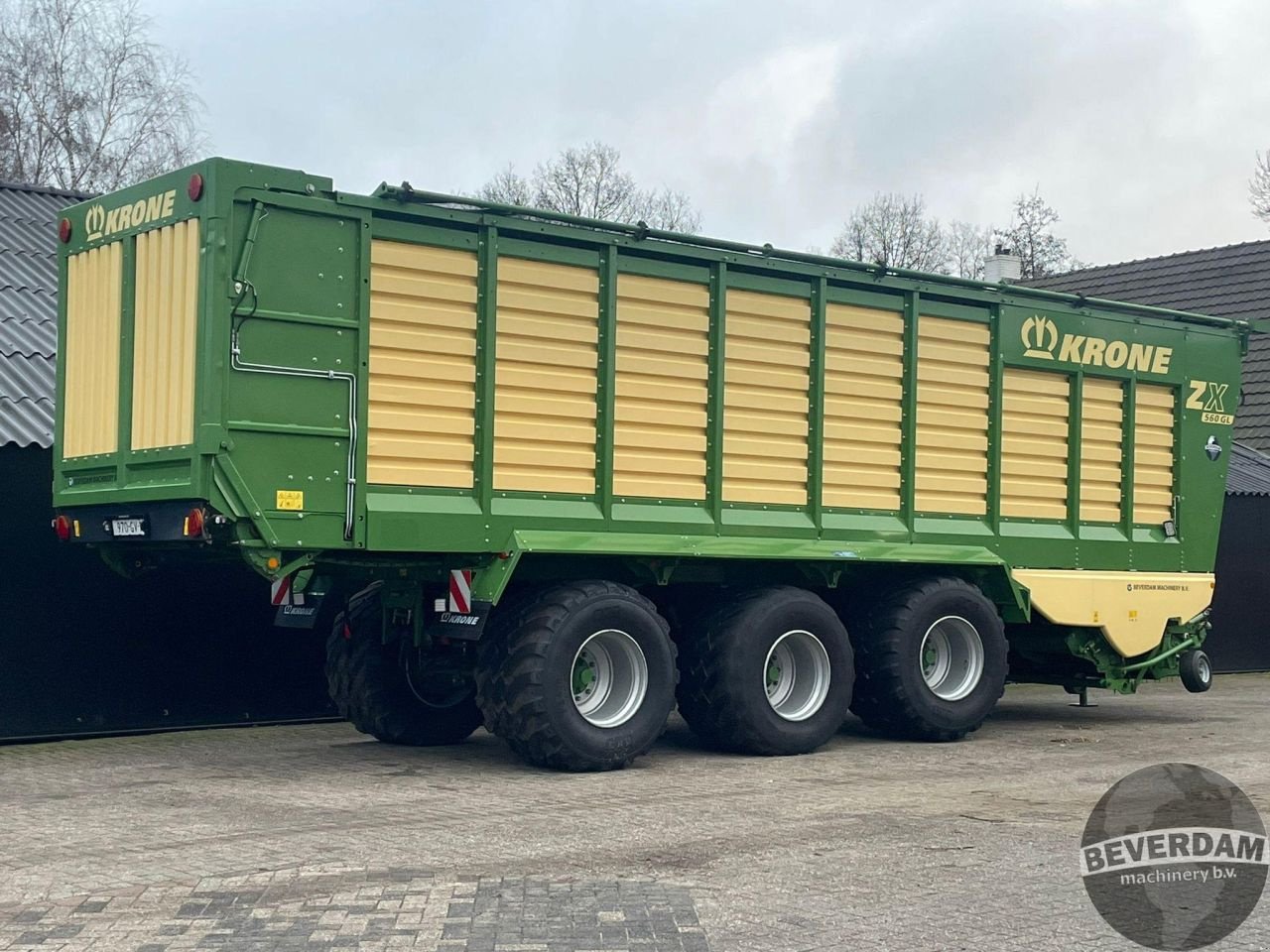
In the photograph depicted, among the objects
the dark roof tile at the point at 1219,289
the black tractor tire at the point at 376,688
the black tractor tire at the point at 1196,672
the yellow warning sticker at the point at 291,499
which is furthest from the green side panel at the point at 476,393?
the dark roof tile at the point at 1219,289

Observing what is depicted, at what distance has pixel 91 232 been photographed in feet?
37.2

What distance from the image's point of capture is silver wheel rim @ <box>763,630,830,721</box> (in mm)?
12086

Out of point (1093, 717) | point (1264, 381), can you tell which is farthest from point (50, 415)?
point (1264, 381)

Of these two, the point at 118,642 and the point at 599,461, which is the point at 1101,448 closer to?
the point at 599,461

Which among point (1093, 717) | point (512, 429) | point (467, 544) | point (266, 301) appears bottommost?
point (1093, 717)

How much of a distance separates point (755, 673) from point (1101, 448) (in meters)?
4.33

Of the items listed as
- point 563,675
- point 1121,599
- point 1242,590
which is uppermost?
point 1121,599

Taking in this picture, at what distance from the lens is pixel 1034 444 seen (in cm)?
1384

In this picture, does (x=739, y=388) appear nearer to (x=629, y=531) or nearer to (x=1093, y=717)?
(x=629, y=531)

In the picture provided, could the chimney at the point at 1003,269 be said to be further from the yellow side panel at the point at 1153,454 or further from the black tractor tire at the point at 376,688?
the black tractor tire at the point at 376,688

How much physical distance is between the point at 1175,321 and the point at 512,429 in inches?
275

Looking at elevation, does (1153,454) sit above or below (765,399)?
below

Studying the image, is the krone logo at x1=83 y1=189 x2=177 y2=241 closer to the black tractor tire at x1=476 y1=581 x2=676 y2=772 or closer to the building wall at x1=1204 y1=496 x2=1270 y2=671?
the black tractor tire at x1=476 y1=581 x2=676 y2=772

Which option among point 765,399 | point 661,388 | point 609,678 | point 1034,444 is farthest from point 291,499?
point 1034,444
